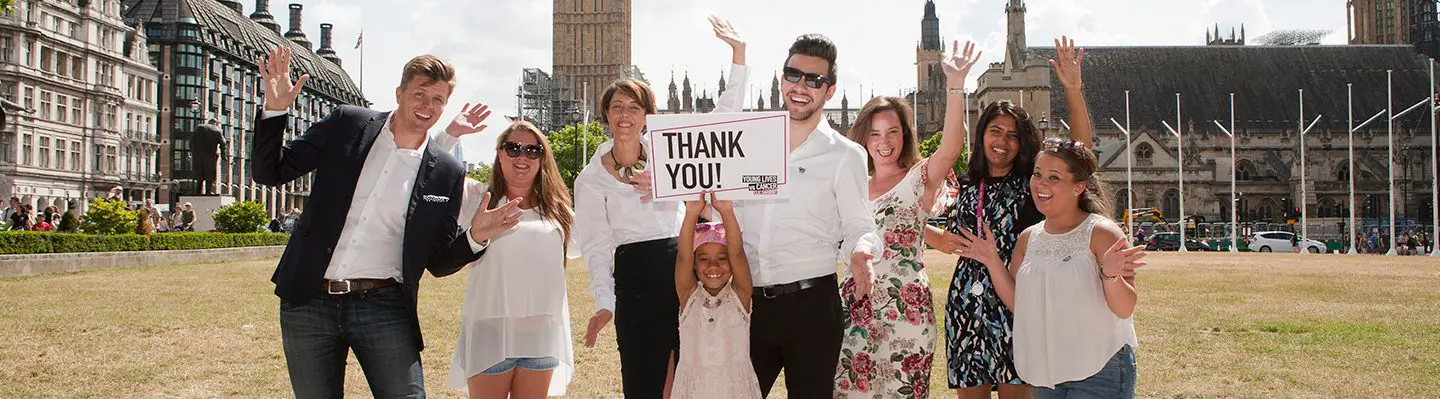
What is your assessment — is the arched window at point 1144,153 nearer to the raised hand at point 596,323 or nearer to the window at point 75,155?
the window at point 75,155

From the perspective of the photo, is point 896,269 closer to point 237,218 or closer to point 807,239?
point 807,239

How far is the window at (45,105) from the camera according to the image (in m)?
45.2

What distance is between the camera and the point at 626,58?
106 m

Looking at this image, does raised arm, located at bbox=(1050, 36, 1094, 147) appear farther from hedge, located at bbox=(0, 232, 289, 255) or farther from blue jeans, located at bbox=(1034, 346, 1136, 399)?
hedge, located at bbox=(0, 232, 289, 255)

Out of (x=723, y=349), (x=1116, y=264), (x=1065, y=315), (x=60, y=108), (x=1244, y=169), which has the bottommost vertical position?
(x=723, y=349)

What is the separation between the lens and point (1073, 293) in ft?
13.4

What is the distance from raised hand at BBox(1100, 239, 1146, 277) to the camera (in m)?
3.86

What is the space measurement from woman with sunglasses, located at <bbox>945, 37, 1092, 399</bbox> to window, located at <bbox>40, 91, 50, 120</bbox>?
50.6 m

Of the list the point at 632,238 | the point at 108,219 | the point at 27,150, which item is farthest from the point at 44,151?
the point at 632,238

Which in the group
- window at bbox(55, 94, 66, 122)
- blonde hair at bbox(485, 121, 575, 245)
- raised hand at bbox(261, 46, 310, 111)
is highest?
window at bbox(55, 94, 66, 122)

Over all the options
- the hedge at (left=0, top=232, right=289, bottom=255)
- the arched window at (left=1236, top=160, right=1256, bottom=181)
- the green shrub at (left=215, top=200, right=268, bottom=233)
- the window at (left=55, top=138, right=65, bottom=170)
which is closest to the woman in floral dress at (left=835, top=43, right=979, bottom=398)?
the hedge at (left=0, top=232, right=289, bottom=255)

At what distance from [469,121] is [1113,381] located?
3.12 m

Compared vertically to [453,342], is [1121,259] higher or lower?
higher

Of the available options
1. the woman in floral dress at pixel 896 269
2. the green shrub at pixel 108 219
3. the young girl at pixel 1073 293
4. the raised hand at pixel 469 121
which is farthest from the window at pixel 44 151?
the young girl at pixel 1073 293
